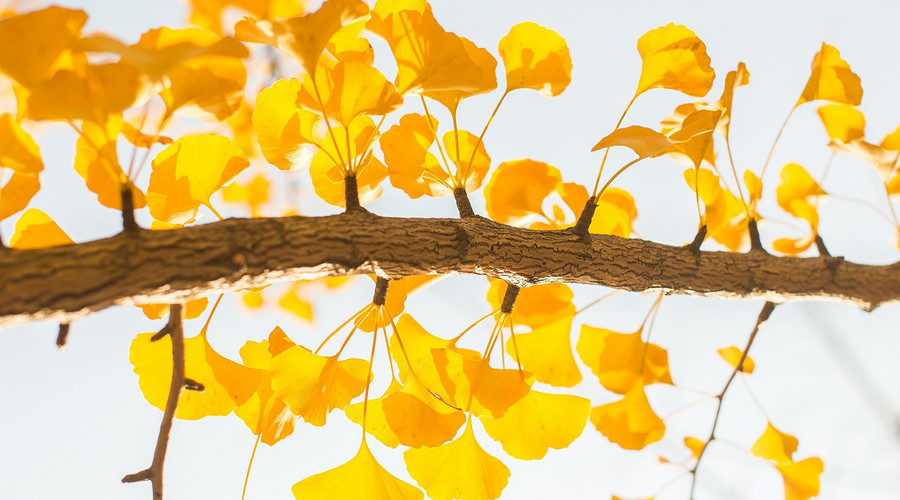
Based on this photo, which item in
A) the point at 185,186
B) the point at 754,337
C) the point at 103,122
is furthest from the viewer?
the point at 754,337

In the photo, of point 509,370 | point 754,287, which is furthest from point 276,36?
point 754,287

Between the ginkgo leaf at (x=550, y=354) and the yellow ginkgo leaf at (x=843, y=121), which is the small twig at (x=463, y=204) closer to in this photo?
the ginkgo leaf at (x=550, y=354)

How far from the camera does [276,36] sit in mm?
272

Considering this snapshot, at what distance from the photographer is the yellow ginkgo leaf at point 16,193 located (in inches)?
10.8

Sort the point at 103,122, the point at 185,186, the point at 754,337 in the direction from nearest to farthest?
the point at 103,122, the point at 185,186, the point at 754,337

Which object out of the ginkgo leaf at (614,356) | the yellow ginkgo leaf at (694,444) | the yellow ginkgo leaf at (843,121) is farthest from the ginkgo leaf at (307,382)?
the yellow ginkgo leaf at (843,121)

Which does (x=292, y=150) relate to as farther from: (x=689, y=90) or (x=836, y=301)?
(x=836, y=301)

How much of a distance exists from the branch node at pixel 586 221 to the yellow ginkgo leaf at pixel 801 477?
0.29 metres

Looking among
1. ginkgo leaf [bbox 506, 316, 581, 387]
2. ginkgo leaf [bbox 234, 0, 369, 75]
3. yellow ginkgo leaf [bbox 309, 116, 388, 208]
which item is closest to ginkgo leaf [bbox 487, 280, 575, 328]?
ginkgo leaf [bbox 506, 316, 581, 387]

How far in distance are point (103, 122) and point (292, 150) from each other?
122 mm

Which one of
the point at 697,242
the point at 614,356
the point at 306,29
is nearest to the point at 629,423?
the point at 614,356

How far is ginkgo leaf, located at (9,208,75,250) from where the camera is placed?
1.04 feet

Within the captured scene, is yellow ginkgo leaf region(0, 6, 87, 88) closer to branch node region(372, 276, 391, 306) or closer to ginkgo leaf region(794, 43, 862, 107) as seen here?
branch node region(372, 276, 391, 306)

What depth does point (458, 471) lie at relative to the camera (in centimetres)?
38
